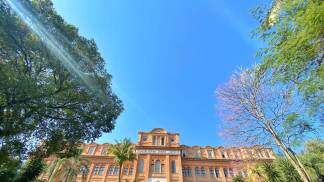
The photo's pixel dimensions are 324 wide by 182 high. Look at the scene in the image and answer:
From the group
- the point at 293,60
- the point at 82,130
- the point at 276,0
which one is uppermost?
the point at 276,0

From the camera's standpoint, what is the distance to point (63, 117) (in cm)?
1329

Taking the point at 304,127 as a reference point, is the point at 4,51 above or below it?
above

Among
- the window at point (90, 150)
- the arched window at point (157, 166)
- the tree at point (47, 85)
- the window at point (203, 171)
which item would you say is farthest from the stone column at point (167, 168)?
the tree at point (47, 85)

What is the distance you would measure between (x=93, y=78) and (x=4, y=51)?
16.3 feet

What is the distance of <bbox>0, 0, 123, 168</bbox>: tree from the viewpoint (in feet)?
32.0

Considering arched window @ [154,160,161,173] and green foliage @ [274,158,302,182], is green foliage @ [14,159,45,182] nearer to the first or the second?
arched window @ [154,160,161,173]

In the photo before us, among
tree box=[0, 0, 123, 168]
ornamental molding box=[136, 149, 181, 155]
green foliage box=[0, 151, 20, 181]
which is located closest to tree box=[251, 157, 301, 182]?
ornamental molding box=[136, 149, 181, 155]

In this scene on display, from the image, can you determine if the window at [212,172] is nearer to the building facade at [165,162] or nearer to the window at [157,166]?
the building facade at [165,162]

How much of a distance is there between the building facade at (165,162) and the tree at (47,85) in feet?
73.1

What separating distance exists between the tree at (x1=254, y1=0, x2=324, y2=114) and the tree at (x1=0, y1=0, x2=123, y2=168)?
A: 10.5 meters

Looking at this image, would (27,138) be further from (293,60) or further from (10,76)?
(293,60)

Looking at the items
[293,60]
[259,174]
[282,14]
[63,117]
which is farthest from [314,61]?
[259,174]

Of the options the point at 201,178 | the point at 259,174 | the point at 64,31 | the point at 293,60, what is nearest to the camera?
the point at 293,60

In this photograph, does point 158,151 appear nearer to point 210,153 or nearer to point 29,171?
point 210,153
